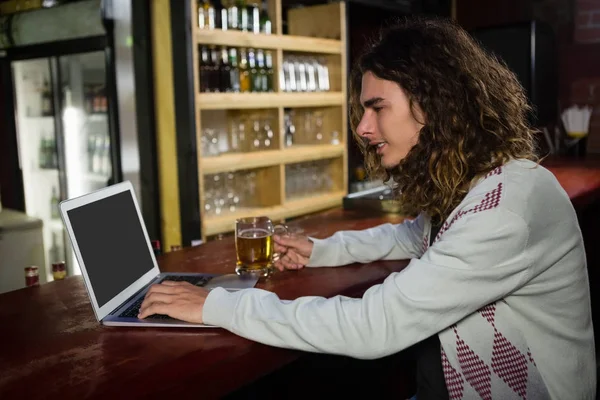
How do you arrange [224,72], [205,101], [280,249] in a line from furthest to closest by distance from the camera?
[224,72] < [205,101] < [280,249]

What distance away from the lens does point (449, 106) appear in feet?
4.65

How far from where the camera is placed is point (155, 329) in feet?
4.29

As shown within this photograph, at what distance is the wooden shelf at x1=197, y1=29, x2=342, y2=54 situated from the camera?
354 cm

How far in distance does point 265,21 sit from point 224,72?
60 centimetres

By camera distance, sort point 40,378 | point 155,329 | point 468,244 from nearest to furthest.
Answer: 1. point 40,378
2. point 468,244
3. point 155,329

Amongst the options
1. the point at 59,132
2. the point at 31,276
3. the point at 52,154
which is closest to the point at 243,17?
the point at 59,132

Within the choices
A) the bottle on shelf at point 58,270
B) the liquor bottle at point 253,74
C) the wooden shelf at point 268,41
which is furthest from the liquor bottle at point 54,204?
the bottle on shelf at point 58,270

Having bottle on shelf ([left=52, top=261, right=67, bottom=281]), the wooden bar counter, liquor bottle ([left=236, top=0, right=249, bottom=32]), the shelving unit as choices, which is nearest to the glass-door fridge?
the shelving unit

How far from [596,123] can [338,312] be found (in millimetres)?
4436

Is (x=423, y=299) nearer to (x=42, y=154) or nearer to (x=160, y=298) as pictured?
(x=160, y=298)

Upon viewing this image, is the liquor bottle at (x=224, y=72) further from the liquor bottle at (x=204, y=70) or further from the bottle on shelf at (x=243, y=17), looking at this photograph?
the bottle on shelf at (x=243, y=17)

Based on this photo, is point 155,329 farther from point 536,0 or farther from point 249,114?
point 536,0

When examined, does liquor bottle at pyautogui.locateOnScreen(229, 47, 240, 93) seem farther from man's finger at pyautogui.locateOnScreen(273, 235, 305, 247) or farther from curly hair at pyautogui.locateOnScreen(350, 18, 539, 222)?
curly hair at pyautogui.locateOnScreen(350, 18, 539, 222)

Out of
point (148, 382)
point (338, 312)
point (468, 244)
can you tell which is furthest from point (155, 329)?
point (468, 244)
